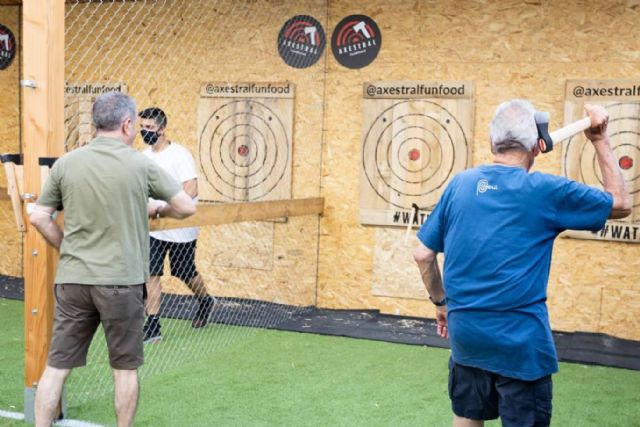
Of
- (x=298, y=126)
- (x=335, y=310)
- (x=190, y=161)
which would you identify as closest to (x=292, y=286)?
(x=335, y=310)

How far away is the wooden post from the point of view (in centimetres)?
365

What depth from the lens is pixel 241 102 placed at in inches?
275

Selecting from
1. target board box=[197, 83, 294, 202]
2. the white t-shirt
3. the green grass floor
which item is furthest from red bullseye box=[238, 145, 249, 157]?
the green grass floor

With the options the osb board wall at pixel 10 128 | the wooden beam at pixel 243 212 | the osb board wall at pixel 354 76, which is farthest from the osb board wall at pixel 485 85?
the osb board wall at pixel 10 128

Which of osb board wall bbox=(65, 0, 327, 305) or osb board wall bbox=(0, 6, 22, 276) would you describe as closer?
osb board wall bbox=(65, 0, 327, 305)

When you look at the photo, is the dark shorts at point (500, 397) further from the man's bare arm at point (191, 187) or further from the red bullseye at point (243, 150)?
the red bullseye at point (243, 150)

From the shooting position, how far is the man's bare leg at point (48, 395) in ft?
10.5

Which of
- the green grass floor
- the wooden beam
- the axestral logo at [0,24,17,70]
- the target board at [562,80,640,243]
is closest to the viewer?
the green grass floor

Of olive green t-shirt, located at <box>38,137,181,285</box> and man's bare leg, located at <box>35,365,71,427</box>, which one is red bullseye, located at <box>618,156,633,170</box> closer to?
olive green t-shirt, located at <box>38,137,181,285</box>

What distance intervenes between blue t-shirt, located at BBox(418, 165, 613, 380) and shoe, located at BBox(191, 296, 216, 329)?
145 inches

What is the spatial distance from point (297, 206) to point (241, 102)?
46.8 inches

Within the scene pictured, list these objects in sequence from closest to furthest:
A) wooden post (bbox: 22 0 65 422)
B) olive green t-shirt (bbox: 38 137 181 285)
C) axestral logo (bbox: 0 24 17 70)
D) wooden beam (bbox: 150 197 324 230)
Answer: olive green t-shirt (bbox: 38 137 181 285) < wooden post (bbox: 22 0 65 422) < wooden beam (bbox: 150 197 324 230) < axestral logo (bbox: 0 24 17 70)

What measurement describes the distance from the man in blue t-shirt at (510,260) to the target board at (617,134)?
3.52 metres

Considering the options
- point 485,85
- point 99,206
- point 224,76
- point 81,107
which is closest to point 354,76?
point 485,85
